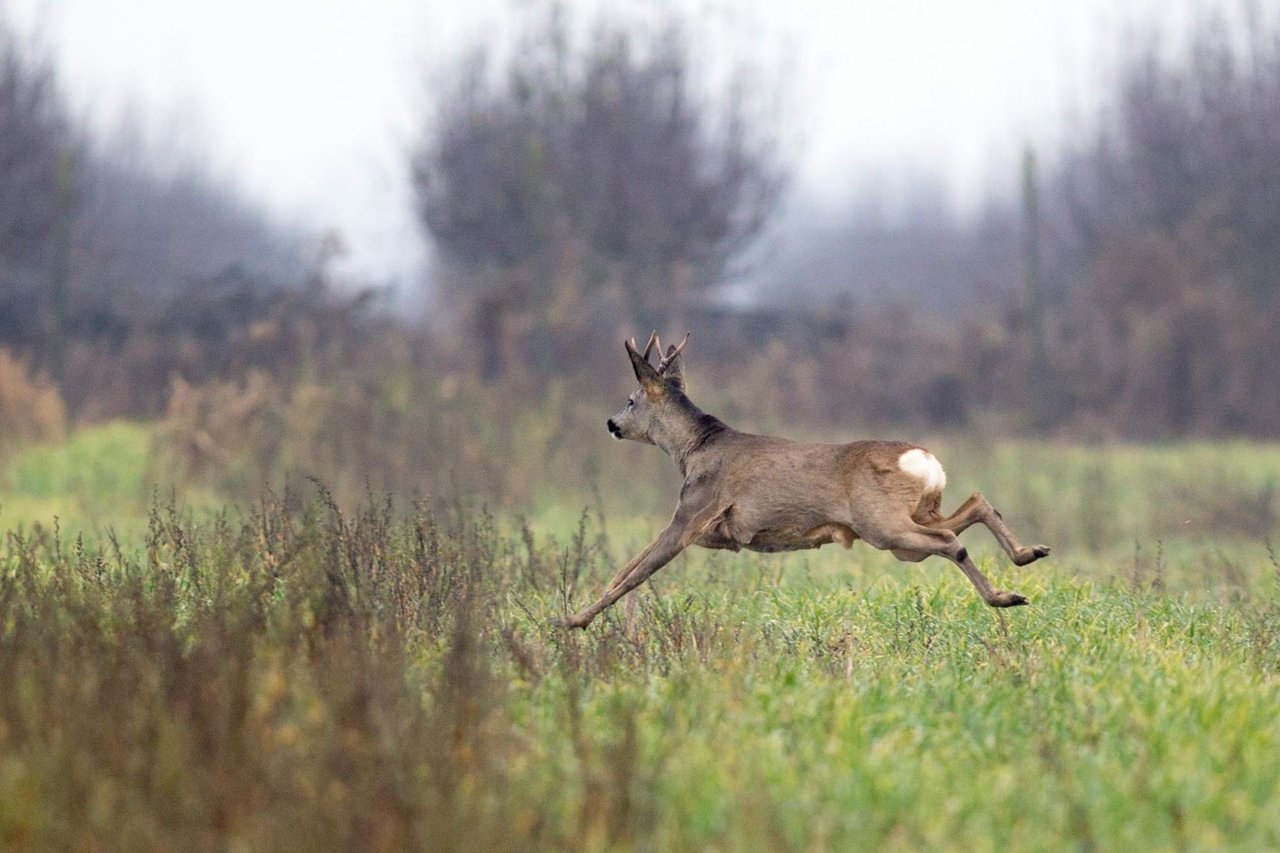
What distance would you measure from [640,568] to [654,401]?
122cm

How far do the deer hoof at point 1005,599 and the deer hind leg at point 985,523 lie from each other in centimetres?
25

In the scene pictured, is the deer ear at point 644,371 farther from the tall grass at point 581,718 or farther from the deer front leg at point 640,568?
the tall grass at point 581,718

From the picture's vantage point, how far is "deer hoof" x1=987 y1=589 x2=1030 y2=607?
25.8ft

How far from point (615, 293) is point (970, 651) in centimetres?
2103

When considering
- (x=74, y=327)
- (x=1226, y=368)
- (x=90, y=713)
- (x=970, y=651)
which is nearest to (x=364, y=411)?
(x=74, y=327)

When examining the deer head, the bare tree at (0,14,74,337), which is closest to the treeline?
the bare tree at (0,14,74,337)

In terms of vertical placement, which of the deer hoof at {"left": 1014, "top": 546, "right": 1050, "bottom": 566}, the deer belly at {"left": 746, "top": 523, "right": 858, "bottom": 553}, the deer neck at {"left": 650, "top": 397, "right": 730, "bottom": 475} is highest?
the deer neck at {"left": 650, "top": 397, "right": 730, "bottom": 475}

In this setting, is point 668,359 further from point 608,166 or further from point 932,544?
point 608,166

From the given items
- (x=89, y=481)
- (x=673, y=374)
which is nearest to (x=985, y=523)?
(x=673, y=374)

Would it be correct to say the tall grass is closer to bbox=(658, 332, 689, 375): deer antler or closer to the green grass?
bbox=(658, 332, 689, 375): deer antler

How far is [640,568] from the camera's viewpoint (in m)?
8.13

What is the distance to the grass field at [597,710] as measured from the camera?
4.84 meters

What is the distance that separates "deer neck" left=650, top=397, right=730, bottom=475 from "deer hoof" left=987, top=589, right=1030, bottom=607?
1675 mm

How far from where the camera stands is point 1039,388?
89.9 ft
